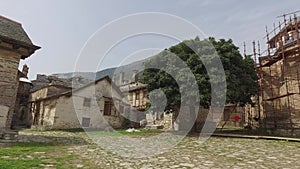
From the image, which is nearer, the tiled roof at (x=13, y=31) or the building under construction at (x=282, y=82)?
the tiled roof at (x=13, y=31)

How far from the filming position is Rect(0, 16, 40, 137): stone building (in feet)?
30.1

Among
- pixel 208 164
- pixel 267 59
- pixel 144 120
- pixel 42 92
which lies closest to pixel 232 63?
pixel 267 59

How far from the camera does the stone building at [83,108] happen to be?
19359 millimetres

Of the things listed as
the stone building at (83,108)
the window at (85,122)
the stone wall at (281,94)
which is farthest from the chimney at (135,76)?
the stone wall at (281,94)

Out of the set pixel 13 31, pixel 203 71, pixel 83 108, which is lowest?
pixel 83 108

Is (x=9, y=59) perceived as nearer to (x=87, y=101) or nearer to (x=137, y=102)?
(x=87, y=101)

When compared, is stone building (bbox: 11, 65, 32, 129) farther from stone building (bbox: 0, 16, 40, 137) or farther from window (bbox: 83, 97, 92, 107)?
stone building (bbox: 0, 16, 40, 137)

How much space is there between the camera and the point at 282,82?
17047mm

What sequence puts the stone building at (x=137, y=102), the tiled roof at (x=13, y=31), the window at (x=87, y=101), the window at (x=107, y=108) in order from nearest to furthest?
1. the tiled roof at (x=13, y=31)
2. the window at (x=87, y=101)
3. the window at (x=107, y=108)
4. the stone building at (x=137, y=102)

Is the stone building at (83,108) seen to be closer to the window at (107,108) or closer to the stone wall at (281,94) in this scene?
the window at (107,108)

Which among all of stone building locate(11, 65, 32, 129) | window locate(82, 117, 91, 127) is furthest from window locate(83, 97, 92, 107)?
stone building locate(11, 65, 32, 129)

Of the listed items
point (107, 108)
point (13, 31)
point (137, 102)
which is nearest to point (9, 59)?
point (13, 31)

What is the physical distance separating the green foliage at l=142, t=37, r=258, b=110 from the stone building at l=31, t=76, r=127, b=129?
8719mm

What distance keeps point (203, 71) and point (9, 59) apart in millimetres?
9885
